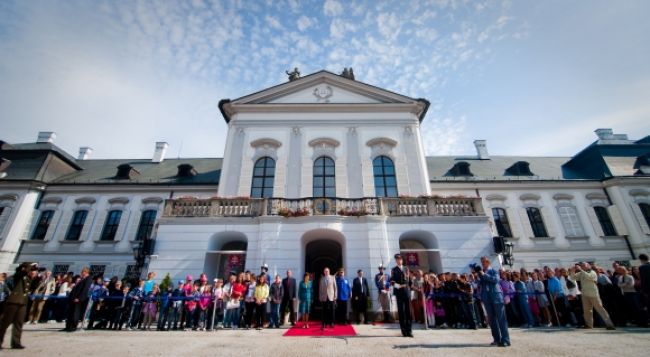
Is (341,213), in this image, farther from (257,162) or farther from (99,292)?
(99,292)

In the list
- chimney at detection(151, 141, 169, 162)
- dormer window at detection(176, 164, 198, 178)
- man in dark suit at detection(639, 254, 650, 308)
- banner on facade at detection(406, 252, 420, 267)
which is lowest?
man in dark suit at detection(639, 254, 650, 308)

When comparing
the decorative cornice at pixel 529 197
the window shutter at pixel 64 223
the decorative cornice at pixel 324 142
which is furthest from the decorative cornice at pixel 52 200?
the decorative cornice at pixel 529 197

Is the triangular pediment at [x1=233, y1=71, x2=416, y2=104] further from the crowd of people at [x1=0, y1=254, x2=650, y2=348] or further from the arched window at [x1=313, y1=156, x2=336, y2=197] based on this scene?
the crowd of people at [x1=0, y1=254, x2=650, y2=348]

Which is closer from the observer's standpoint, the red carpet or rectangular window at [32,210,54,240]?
the red carpet

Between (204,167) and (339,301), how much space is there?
18607mm

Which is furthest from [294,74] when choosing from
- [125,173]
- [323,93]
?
[125,173]

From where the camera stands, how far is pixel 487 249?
11.5 m

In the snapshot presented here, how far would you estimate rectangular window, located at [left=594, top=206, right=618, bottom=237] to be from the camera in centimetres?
1877

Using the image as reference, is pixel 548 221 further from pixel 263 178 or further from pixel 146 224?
pixel 146 224

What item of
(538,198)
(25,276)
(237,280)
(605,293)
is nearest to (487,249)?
(605,293)

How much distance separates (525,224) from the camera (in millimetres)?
18906

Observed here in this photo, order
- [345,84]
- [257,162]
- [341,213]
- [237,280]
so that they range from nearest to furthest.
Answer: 1. [237,280]
2. [341,213]
3. [257,162]
4. [345,84]

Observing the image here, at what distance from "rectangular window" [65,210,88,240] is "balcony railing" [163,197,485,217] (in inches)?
443

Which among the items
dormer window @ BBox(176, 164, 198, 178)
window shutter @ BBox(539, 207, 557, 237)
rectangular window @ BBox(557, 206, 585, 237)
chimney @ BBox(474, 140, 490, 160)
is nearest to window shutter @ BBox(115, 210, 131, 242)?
dormer window @ BBox(176, 164, 198, 178)
